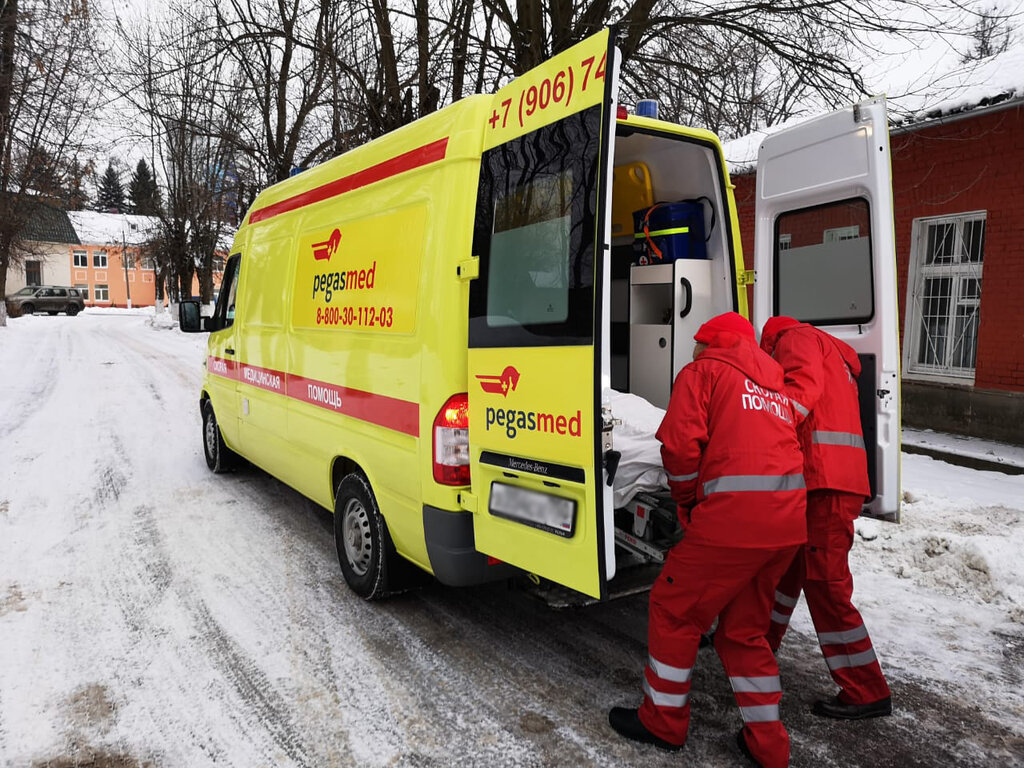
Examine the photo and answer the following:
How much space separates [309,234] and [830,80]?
23.0ft

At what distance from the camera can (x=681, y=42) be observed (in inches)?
382

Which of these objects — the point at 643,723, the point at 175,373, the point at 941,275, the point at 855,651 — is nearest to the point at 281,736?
the point at 643,723

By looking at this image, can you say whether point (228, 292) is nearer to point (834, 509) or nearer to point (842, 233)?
point (842, 233)

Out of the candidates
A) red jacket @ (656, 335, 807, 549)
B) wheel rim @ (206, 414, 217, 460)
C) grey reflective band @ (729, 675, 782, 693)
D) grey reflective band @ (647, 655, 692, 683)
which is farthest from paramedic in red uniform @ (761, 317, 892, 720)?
wheel rim @ (206, 414, 217, 460)

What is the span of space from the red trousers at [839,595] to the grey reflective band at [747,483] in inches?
18.4

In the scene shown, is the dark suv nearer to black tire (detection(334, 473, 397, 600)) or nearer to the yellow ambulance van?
the yellow ambulance van

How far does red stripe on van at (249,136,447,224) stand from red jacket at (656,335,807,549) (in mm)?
1638

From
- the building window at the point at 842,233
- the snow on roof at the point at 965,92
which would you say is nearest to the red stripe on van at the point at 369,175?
the building window at the point at 842,233

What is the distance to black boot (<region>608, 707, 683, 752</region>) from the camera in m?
2.74

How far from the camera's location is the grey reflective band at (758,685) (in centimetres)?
264

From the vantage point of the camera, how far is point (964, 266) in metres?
8.30

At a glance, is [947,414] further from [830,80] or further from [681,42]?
[681,42]

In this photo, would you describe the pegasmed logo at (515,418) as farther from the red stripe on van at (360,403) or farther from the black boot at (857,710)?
the black boot at (857,710)

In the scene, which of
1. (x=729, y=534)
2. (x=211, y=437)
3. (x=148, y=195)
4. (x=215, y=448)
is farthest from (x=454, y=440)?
(x=148, y=195)
